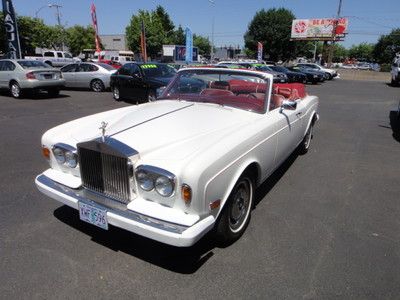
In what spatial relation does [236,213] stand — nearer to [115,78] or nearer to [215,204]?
[215,204]

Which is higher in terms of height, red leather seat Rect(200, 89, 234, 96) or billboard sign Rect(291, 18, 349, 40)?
billboard sign Rect(291, 18, 349, 40)

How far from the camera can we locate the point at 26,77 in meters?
12.2

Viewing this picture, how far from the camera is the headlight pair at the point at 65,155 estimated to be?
3.19 meters

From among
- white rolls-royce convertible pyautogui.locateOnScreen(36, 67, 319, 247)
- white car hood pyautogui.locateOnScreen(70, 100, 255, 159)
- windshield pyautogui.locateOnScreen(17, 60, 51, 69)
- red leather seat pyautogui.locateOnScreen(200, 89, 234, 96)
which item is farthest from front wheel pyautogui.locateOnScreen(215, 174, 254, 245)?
windshield pyautogui.locateOnScreen(17, 60, 51, 69)

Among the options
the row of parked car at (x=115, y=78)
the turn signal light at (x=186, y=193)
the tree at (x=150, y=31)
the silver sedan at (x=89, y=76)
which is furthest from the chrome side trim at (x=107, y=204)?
the tree at (x=150, y=31)

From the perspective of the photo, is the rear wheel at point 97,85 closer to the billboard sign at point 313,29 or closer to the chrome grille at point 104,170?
the chrome grille at point 104,170

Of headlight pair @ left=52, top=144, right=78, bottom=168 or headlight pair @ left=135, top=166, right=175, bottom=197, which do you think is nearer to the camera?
headlight pair @ left=135, top=166, right=175, bottom=197

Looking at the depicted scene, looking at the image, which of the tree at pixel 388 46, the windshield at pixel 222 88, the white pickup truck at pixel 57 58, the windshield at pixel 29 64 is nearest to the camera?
the windshield at pixel 222 88

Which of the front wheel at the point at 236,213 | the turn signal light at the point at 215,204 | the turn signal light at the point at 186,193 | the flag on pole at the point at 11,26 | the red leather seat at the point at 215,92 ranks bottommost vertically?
the front wheel at the point at 236,213

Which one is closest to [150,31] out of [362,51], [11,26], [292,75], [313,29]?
[313,29]

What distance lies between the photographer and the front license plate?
2.85 metres

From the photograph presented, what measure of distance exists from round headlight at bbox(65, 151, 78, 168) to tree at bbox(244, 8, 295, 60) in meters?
57.1

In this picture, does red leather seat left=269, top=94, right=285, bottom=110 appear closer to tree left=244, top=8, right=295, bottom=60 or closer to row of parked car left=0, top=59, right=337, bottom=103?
row of parked car left=0, top=59, right=337, bottom=103

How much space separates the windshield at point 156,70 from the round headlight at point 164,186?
9584 mm
